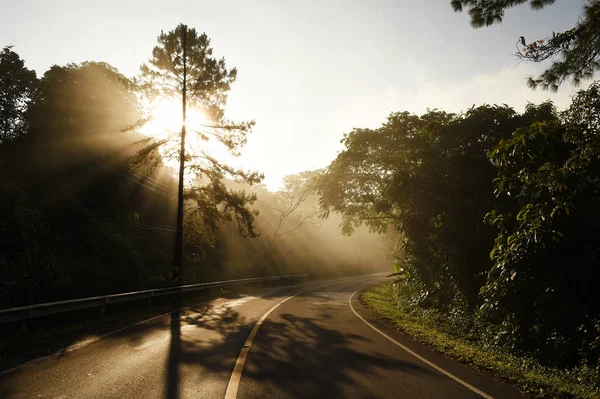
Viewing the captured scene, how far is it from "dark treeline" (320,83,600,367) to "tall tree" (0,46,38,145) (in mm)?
27394

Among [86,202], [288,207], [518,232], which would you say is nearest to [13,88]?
[86,202]

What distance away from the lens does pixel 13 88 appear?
114ft

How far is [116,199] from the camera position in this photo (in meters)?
25.2

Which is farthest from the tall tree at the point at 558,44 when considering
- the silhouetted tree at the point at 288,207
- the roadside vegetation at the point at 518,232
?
the silhouetted tree at the point at 288,207

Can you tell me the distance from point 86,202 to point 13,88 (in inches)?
788

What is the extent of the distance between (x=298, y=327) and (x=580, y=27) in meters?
9.41

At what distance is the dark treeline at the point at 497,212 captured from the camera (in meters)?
8.59

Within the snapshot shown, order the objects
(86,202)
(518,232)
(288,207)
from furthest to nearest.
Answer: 1. (288,207)
2. (86,202)
3. (518,232)

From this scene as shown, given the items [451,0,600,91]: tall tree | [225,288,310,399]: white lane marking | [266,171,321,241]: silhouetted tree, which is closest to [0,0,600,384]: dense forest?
[451,0,600,91]: tall tree

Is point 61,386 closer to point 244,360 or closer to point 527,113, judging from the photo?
point 244,360

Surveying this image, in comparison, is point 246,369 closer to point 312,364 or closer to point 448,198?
point 312,364

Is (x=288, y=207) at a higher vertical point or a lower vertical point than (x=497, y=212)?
higher

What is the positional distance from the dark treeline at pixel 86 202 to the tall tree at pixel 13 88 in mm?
91

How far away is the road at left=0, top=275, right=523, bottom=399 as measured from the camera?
5.41 meters
